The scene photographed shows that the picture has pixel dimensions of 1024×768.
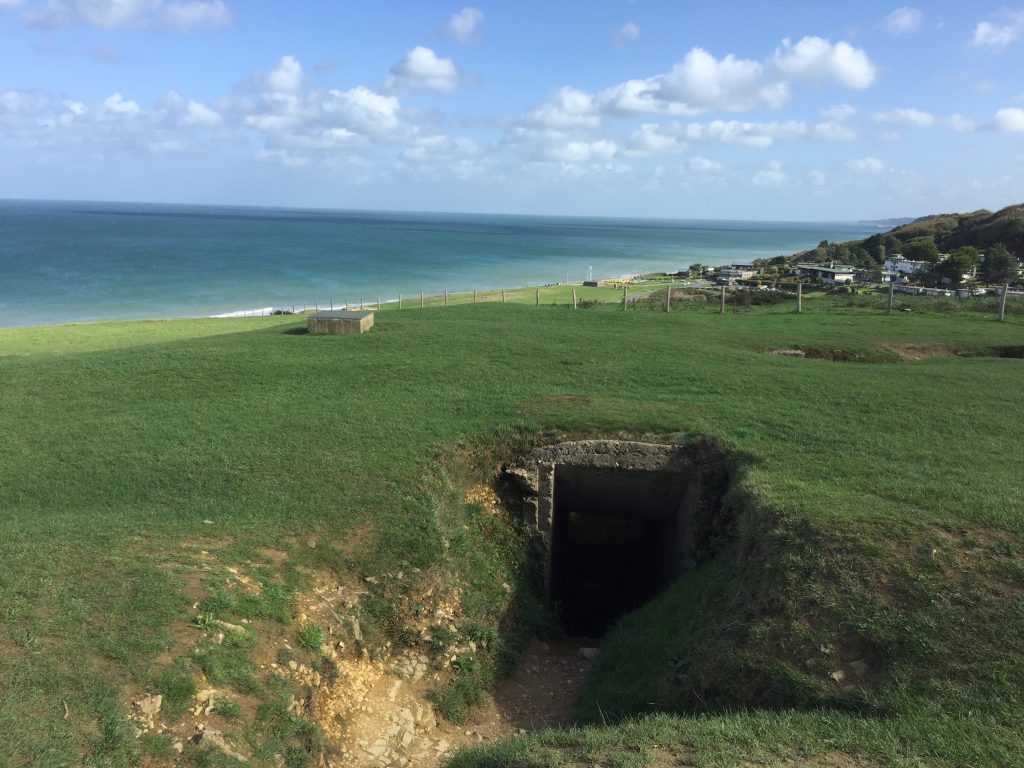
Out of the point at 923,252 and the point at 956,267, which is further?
the point at 923,252

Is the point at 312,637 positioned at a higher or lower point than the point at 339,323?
lower

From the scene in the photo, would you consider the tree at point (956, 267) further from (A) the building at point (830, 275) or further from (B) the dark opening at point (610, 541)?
(B) the dark opening at point (610, 541)

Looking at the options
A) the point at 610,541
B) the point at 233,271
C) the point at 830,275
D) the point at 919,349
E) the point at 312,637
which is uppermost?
the point at 830,275

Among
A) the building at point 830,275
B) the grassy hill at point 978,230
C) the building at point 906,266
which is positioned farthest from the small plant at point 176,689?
the grassy hill at point 978,230

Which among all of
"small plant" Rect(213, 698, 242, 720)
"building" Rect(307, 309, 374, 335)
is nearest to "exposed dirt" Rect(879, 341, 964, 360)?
"building" Rect(307, 309, 374, 335)

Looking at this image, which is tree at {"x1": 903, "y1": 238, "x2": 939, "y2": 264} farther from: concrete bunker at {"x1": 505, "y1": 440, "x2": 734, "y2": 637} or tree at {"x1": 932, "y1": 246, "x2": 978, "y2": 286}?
concrete bunker at {"x1": 505, "y1": 440, "x2": 734, "y2": 637}

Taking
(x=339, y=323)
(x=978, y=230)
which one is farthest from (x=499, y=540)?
(x=978, y=230)

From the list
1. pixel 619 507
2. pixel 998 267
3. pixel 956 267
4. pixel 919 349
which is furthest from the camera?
pixel 998 267

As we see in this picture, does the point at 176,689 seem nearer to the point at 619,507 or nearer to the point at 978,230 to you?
the point at 619,507
